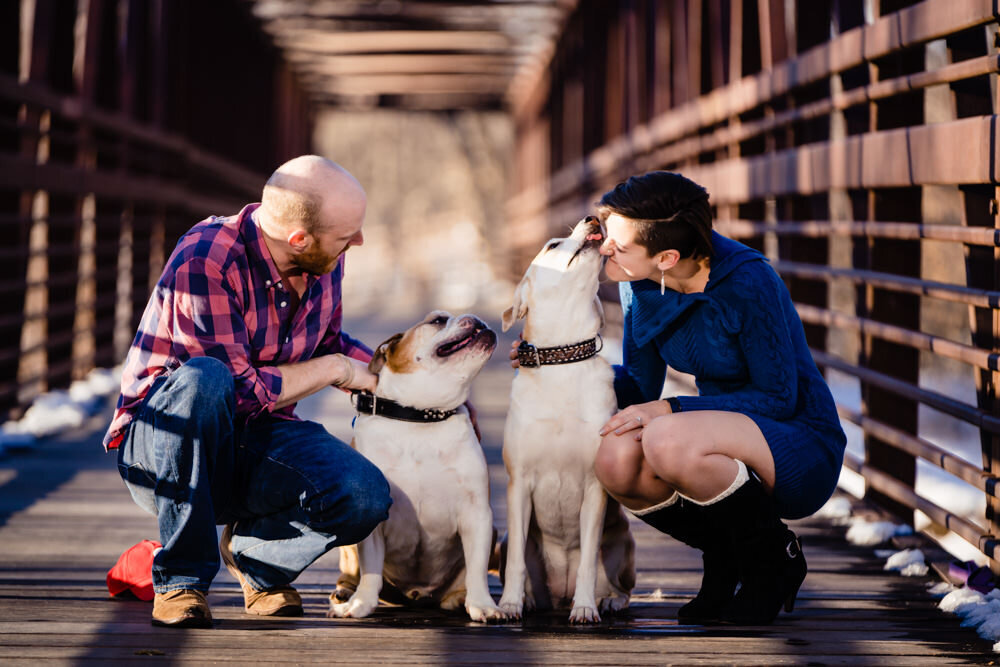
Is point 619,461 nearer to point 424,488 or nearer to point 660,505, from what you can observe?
point 660,505

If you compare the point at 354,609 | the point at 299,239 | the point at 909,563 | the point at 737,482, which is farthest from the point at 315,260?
the point at 909,563

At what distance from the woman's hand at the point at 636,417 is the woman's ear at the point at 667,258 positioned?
1.22 feet

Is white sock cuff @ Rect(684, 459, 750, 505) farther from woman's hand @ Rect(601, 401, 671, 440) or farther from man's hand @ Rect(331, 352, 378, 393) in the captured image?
man's hand @ Rect(331, 352, 378, 393)

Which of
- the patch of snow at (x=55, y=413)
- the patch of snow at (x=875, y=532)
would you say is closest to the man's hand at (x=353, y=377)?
the patch of snow at (x=875, y=532)

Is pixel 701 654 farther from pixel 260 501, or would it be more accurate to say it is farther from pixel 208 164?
pixel 208 164

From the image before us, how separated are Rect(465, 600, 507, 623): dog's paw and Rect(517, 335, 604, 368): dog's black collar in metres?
0.65

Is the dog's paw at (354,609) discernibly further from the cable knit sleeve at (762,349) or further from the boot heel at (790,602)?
the boot heel at (790,602)

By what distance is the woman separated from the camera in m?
2.95

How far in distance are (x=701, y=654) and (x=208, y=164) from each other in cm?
1172

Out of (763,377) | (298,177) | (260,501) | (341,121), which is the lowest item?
(260,501)

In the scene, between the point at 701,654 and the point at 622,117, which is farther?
the point at 622,117

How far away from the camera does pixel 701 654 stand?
104 inches

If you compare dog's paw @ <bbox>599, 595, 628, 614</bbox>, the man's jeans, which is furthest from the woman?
the man's jeans

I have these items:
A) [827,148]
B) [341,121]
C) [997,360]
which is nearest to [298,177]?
[997,360]
